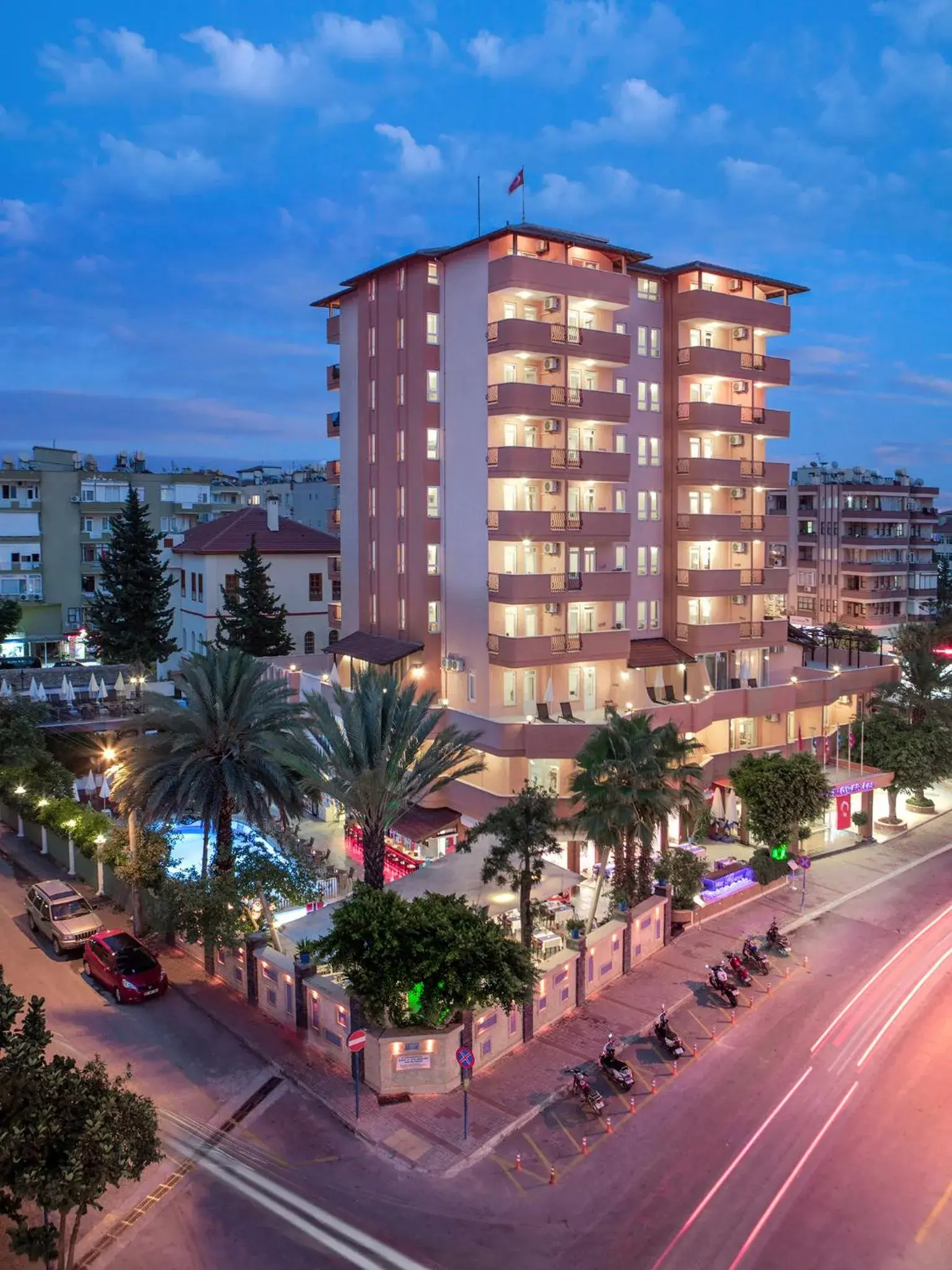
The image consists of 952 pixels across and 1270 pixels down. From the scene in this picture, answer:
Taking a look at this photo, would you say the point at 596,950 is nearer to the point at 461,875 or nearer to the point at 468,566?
the point at 461,875

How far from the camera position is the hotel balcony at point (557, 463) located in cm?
3862

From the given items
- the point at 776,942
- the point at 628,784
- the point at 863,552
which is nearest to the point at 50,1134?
the point at 628,784

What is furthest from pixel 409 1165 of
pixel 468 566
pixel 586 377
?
pixel 586 377

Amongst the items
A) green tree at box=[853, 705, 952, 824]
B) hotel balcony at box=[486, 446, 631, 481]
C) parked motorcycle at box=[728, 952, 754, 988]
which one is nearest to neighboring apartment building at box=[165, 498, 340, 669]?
hotel balcony at box=[486, 446, 631, 481]

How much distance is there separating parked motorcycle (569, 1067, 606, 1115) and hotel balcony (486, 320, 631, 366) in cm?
2715

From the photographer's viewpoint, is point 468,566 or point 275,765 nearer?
point 275,765

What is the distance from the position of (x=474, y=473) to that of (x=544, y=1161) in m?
27.0

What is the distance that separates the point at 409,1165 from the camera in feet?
63.5

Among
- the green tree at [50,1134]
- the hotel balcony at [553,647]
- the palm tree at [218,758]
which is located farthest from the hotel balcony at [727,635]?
the green tree at [50,1134]

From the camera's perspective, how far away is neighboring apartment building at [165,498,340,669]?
66750 mm

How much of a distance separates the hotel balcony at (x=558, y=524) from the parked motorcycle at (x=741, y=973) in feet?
60.0

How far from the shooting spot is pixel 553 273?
1539 inches

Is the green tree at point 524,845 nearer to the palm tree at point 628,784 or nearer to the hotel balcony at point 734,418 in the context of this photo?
the palm tree at point 628,784

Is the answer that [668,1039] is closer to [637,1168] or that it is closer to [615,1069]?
[615,1069]
